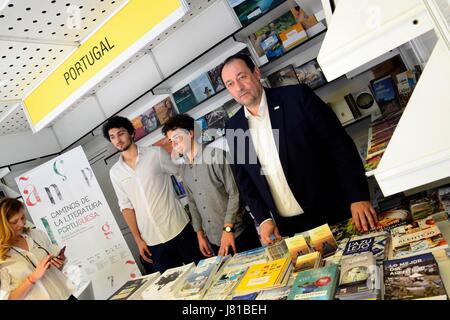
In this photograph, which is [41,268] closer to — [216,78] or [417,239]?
[216,78]

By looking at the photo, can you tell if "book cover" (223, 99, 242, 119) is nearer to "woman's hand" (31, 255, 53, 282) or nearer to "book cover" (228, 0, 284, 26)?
"book cover" (228, 0, 284, 26)

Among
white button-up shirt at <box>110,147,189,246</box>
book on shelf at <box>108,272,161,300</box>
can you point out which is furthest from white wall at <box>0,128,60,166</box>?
book on shelf at <box>108,272,161,300</box>

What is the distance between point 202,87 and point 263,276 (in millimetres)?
2485

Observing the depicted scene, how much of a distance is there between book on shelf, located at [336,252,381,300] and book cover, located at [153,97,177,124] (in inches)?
114

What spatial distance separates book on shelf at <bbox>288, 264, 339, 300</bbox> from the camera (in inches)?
36.5

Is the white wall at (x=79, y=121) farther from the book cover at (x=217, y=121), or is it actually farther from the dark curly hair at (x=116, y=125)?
the book cover at (x=217, y=121)

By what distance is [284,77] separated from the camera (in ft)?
9.88

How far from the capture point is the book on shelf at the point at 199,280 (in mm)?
1334

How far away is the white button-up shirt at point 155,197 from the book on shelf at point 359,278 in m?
2.38

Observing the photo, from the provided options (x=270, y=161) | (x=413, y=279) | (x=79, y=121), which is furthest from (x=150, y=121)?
(x=413, y=279)

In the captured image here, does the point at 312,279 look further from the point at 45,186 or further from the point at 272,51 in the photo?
the point at 45,186

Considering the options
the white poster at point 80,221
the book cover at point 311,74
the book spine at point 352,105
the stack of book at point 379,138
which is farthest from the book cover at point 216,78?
the white poster at point 80,221
